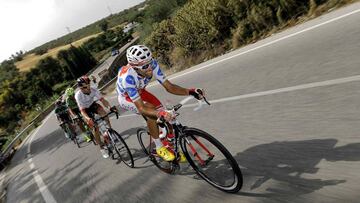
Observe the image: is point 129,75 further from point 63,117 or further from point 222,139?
point 63,117

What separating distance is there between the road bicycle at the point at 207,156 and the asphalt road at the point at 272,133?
168 mm

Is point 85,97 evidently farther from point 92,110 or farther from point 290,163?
point 290,163

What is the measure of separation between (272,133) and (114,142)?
162 inches

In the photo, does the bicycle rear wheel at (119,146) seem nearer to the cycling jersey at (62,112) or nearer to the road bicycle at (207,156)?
the road bicycle at (207,156)

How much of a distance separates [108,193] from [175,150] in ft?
6.54

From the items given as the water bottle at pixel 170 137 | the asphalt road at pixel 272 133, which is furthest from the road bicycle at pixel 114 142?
the water bottle at pixel 170 137

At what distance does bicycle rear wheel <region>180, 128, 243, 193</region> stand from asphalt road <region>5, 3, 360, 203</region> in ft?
0.51

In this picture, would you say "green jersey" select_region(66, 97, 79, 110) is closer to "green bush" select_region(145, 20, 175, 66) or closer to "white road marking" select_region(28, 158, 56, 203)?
"white road marking" select_region(28, 158, 56, 203)

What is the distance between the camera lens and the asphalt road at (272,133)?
4.40m

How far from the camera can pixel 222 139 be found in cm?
666

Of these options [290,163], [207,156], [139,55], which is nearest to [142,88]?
[139,55]

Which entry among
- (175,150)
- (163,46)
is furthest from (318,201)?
(163,46)

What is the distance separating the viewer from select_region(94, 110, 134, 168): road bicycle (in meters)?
8.11

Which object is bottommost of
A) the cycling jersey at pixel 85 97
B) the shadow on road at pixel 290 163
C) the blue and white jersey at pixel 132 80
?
the shadow on road at pixel 290 163
